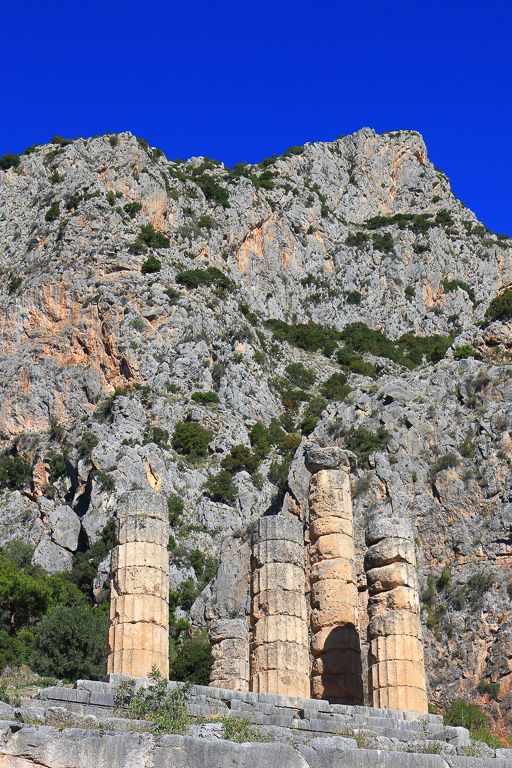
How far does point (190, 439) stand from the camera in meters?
52.2

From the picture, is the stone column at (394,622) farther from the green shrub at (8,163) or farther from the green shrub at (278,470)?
the green shrub at (8,163)

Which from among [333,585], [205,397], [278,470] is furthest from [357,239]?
[333,585]

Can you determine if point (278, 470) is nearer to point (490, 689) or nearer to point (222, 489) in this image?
point (222, 489)

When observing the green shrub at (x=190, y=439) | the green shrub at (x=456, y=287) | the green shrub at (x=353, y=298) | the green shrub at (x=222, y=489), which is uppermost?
the green shrub at (x=456, y=287)

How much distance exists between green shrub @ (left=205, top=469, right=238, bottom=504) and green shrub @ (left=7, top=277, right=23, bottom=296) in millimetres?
18650

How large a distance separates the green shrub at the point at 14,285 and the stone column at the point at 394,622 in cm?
4251

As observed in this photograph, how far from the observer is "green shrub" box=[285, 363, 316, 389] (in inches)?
Result: 2566

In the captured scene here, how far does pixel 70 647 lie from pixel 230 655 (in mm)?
11309

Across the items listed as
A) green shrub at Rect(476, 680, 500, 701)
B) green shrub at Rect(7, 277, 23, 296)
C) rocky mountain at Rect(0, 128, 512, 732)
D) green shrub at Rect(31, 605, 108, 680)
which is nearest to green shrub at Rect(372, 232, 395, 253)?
rocky mountain at Rect(0, 128, 512, 732)

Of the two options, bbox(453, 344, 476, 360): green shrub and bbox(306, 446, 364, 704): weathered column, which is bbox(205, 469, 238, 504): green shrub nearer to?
bbox(453, 344, 476, 360): green shrub

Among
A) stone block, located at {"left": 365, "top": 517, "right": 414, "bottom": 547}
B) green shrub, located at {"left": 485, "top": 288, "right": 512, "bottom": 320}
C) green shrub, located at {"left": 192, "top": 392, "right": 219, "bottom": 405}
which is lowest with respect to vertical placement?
stone block, located at {"left": 365, "top": 517, "right": 414, "bottom": 547}

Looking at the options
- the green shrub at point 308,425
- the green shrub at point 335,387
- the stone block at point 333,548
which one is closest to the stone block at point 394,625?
the stone block at point 333,548

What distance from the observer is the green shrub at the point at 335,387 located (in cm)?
6219

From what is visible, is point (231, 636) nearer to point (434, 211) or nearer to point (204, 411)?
point (204, 411)
